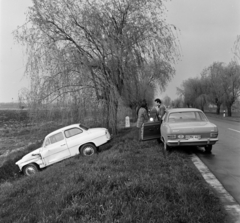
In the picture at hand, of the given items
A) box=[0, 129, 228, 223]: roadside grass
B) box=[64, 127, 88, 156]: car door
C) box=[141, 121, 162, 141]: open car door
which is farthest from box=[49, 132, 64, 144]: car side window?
box=[0, 129, 228, 223]: roadside grass

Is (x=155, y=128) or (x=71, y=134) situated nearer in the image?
(x=155, y=128)

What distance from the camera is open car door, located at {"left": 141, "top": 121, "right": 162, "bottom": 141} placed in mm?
9266

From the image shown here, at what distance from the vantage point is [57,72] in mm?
11391

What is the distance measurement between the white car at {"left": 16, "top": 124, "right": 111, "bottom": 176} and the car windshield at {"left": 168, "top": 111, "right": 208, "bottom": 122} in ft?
10.9

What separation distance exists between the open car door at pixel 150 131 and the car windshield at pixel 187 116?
2.39 ft

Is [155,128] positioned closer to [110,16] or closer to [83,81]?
[83,81]

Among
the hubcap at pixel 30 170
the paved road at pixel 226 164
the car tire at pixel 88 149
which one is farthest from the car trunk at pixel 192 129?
the hubcap at pixel 30 170

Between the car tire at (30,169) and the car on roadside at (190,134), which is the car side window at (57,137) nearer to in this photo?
the car tire at (30,169)

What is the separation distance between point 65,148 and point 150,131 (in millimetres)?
3927

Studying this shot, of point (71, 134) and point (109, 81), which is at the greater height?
point (109, 81)

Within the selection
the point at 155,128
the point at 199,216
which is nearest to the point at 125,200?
the point at 199,216

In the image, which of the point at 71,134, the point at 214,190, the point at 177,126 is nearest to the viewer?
the point at 214,190

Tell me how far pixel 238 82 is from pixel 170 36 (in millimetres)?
26168

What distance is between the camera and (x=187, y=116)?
9.10m
